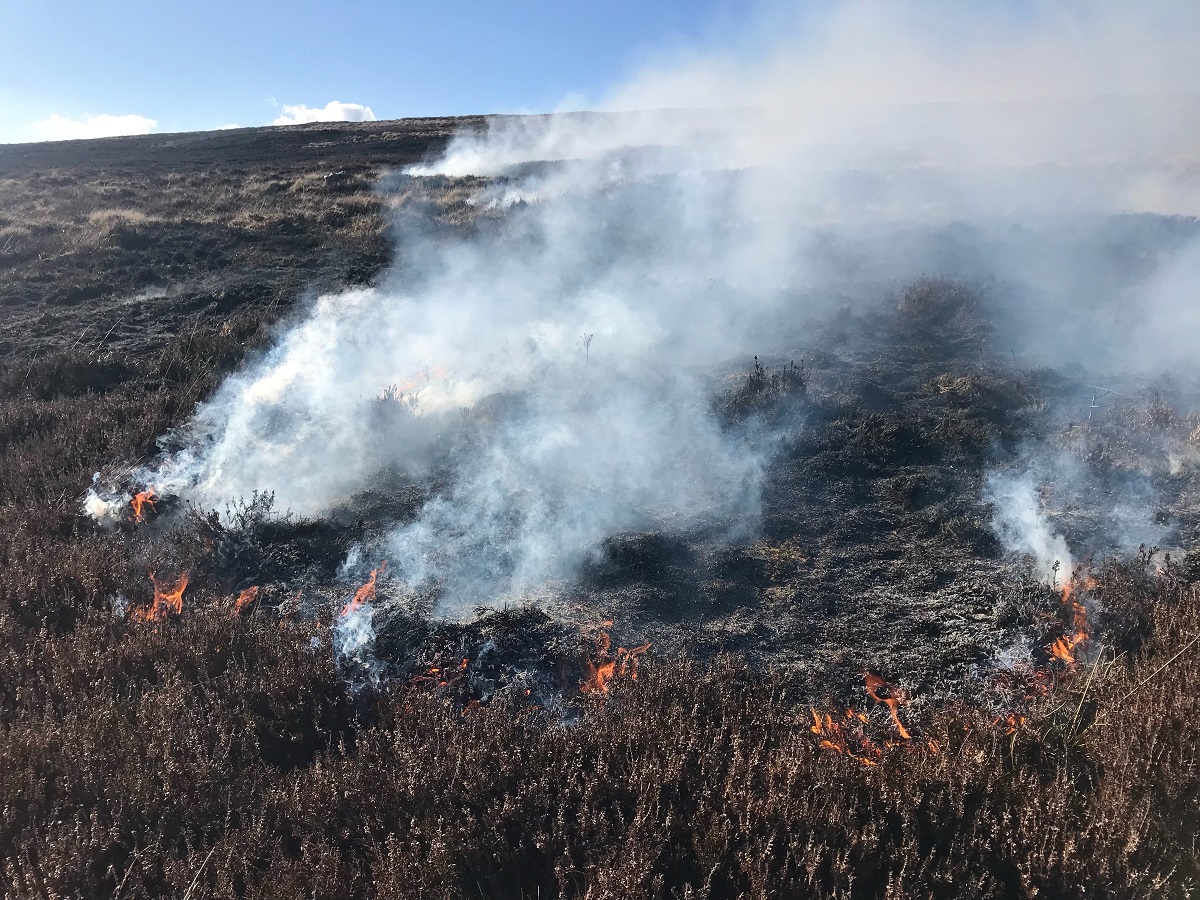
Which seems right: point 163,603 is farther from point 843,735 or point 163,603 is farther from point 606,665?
point 843,735

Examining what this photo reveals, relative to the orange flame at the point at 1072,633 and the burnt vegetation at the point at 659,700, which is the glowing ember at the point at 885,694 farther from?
the orange flame at the point at 1072,633

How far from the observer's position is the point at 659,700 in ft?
12.8

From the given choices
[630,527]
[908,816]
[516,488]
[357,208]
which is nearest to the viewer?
[908,816]

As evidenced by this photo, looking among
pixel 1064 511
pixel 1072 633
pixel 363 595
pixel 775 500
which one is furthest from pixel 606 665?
pixel 1064 511

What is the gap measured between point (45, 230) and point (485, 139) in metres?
17.4

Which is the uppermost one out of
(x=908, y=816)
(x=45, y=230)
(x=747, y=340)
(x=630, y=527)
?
(x=45, y=230)

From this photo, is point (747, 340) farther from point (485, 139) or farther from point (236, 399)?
point (485, 139)

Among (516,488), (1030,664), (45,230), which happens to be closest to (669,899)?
(1030,664)

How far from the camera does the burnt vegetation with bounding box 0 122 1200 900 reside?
2842mm

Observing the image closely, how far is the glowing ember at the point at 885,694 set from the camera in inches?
165

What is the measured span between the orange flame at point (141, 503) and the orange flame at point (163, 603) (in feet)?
3.28

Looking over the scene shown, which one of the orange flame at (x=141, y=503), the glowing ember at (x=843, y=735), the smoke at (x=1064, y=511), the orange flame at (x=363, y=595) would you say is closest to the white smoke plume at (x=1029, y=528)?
the smoke at (x=1064, y=511)

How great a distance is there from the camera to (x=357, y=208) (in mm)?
17688

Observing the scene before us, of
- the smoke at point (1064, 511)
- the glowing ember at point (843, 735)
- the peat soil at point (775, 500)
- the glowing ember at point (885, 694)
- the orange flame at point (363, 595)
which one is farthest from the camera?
the smoke at point (1064, 511)
